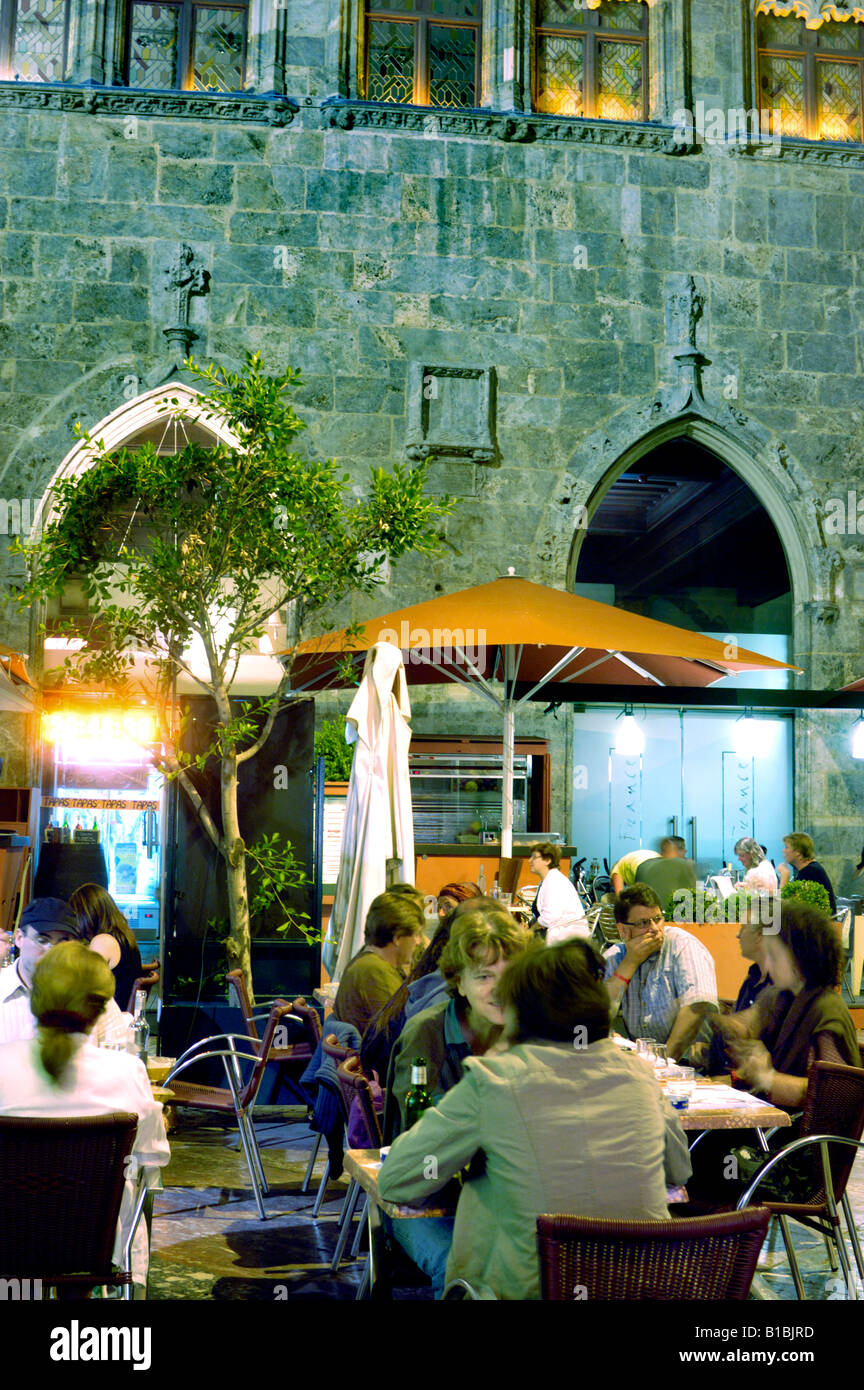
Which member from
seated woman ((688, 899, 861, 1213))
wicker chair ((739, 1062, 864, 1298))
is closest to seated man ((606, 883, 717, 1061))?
A: seated woman ((688, 899, 861, 1213))

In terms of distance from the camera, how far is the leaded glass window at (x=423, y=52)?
1271 cm

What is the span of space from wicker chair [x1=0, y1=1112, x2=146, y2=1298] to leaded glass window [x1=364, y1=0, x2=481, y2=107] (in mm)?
11787

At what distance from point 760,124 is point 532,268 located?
9.78 feet

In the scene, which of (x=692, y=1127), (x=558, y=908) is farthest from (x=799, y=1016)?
(x=558, y=908)

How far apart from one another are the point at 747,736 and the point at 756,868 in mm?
2224

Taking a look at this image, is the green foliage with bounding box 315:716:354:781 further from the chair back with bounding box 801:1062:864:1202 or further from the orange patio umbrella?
the chair back with bounding box 801:1062:864:1202

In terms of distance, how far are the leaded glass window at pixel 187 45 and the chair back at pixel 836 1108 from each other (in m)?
11.3

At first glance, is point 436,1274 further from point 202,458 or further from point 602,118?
point 602,118

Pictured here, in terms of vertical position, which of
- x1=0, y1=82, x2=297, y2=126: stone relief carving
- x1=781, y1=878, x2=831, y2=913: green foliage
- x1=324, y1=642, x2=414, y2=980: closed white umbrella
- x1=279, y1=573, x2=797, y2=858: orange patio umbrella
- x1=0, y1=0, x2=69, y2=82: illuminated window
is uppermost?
x1=0, y1=0, x2=69, y2=82: illuminated window

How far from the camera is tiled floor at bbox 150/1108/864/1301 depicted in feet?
15.7

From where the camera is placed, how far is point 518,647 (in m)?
9.38

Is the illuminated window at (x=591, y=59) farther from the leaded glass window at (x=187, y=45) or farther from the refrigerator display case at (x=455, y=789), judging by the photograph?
the refrigerator display case at (x=455, y=789)

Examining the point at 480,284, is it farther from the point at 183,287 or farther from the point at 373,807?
the point at 373,807

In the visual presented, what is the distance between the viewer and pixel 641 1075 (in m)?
3.01
